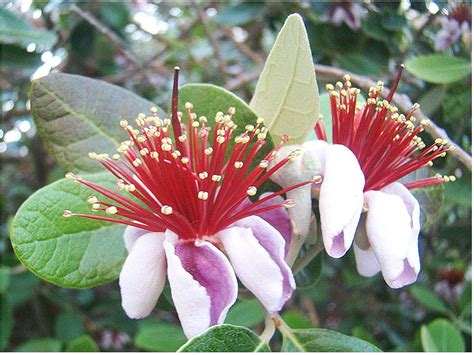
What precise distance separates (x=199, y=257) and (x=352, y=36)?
0.95 m

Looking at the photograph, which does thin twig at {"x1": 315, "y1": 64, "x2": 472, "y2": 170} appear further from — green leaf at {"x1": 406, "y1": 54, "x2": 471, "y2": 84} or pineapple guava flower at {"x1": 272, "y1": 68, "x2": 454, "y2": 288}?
green leaf at {"x1": 406, "y1": 54, "x2": 471, "y2": 84}

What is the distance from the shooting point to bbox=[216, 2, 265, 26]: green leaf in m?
1.60

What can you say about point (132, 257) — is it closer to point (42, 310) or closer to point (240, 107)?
point (240, 107)

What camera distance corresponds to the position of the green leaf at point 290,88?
2.20ft

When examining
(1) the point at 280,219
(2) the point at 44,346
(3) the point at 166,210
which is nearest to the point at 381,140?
(1) the point at 280,219

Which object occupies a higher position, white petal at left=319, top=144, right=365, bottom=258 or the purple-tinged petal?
white petal at left=319, top=144, right=365, bottom=258

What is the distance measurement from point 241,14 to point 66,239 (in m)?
1.05

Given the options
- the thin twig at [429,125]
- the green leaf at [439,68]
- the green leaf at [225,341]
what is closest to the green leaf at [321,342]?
the green leaf at [225,341]

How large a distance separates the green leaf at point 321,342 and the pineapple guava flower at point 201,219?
9 cm

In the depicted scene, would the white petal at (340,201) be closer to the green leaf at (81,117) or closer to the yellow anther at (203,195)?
the yellow anther at (203,195)

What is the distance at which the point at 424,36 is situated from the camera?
146 centimetres

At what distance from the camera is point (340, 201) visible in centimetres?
63

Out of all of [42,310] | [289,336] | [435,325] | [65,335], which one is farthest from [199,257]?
[42,310]

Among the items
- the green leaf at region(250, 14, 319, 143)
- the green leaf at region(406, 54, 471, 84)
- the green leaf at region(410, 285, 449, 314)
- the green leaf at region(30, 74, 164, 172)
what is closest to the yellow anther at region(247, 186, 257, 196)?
the green leaf at region(250, 14, 319, 143)
